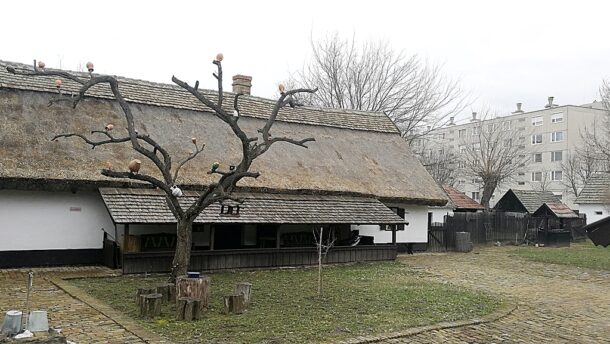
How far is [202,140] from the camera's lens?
17719 millimetres

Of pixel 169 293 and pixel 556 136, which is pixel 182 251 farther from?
pixel 556 136

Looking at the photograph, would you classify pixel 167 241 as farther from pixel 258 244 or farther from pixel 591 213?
pixel 591 213

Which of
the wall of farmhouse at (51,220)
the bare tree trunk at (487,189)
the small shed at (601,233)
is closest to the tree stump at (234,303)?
the small shed at (601,233)

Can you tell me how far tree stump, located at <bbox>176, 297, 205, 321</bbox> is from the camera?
8672mm

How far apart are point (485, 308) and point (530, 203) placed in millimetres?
21898

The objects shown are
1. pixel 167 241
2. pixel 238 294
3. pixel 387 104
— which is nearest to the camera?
pixel 238 294

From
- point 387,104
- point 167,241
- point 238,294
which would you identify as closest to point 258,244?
point 167,241

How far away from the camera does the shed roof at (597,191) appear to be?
34.3m

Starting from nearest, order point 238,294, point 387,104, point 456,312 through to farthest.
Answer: point 238,294 → point 456,312 → point 387,104

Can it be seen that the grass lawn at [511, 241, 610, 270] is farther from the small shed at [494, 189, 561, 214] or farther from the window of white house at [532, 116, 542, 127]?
the window of white house at [532, 116, 542, 127]

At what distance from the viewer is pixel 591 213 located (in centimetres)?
3506

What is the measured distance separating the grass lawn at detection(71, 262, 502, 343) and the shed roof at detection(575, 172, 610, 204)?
978 inches

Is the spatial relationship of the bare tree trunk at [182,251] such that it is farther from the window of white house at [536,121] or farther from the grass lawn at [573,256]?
the window of white house at [536,121]

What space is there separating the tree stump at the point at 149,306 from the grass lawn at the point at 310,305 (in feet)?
0.64
